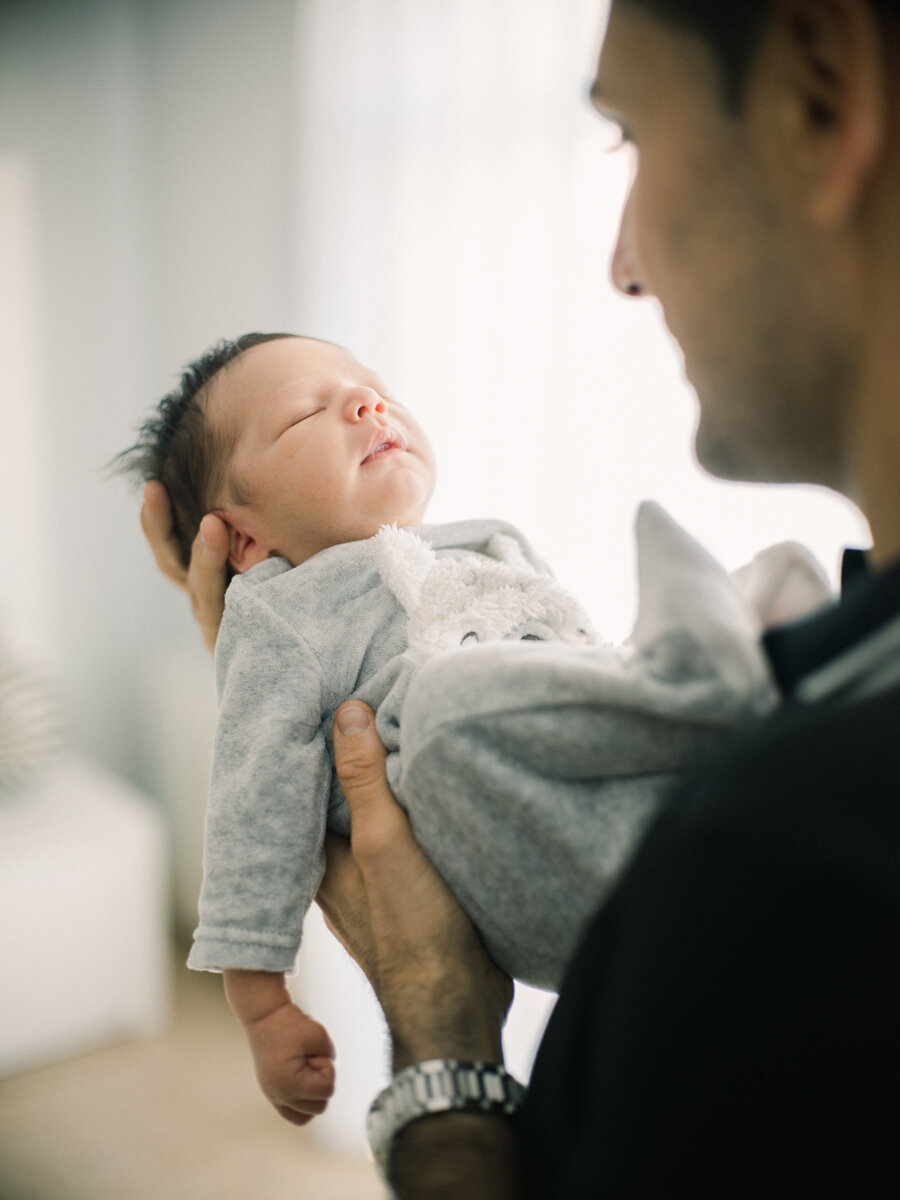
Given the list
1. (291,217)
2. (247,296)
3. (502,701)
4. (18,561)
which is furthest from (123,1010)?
(502,701)

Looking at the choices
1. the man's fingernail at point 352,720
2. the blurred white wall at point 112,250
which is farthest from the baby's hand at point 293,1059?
the blurred white wall at point 112,250

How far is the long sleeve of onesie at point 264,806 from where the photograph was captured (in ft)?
2.58

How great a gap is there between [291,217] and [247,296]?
27cm

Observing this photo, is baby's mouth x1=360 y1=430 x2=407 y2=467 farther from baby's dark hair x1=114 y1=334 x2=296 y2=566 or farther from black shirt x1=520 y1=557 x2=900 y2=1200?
black shirt x1=520 y1=557 x2=900 y2=1200

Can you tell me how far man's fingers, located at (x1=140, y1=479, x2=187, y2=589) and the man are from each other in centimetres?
49

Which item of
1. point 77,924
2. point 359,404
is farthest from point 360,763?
point 77,924

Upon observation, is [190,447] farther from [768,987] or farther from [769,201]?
[768,987]

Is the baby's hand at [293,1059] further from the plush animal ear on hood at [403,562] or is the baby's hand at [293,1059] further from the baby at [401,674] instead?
the plush animal ear on hood at [403,562]

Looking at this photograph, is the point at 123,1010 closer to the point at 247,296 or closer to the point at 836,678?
the point at 247,296

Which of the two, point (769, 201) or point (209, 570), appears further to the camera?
point (209, 570)

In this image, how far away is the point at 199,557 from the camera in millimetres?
1033

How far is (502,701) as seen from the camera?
0.61m

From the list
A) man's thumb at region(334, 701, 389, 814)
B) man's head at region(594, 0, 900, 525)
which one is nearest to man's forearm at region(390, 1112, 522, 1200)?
man's thumb at region(334, 701, 389, 814)

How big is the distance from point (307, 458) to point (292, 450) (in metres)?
0.02
